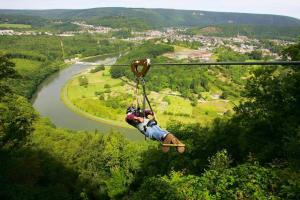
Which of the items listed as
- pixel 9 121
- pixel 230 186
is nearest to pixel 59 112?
pixel 9 121

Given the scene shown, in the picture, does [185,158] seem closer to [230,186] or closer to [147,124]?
[230,186]

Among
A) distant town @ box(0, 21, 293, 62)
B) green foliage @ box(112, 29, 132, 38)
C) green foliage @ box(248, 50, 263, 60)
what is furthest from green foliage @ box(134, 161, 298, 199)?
green foliage @ box(112, 29, 132, 38)

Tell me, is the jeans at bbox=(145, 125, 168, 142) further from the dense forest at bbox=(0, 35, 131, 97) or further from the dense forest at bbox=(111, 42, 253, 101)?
the dense forest at bbox=(111, 42, 253, 101)

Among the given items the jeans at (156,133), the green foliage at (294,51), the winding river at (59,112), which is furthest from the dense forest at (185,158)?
the winding river at (59,112)

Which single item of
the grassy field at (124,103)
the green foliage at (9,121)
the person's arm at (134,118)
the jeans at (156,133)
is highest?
the person's arm at (134,118)

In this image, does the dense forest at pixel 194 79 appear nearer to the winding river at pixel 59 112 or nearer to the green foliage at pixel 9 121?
the winding river at pixel 59 112

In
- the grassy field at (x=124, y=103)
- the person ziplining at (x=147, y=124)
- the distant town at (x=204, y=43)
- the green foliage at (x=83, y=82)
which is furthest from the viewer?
the distant town at (x=204, y=43)

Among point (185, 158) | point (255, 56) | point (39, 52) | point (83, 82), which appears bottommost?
point (83, 82)
